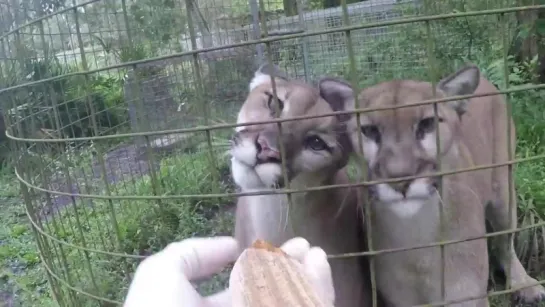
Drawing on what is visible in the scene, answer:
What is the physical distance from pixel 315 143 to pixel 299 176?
0.13 metres

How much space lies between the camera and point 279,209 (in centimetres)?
236

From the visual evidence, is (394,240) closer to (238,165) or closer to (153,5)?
(238,165)

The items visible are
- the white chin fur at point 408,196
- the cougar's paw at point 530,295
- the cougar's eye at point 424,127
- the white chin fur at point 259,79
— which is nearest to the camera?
the white chin fur at point 408,196

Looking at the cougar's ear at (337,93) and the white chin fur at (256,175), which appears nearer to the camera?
the white chin fur at (256,175)

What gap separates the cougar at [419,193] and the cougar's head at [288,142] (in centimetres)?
8

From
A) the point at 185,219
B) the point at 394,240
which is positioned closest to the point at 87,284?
the point at 185,219

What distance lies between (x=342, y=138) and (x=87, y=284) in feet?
6.27

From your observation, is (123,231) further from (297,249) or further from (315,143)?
(297,249)

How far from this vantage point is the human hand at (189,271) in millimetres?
1188

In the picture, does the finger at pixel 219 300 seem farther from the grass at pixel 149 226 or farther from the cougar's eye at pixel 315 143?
the grass at pixel 149 226

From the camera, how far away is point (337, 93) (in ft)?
7.34

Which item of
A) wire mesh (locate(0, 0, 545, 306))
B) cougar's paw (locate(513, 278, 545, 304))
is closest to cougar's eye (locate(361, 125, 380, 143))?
wire mesh (locate(0, 0, 545, 306))

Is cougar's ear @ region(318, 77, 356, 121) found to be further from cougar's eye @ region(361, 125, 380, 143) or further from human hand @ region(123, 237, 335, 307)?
human hand @ region(123, 237, 335, 307)

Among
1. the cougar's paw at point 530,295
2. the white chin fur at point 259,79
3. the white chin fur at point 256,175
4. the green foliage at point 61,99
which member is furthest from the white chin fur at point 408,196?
the cougar's paw at point 530,295
